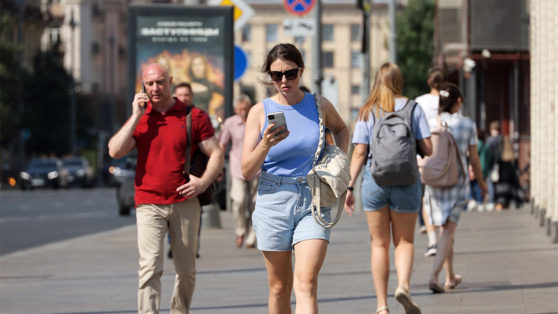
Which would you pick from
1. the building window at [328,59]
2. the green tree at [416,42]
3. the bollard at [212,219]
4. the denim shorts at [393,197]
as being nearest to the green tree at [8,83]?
the green tree at [416,42]

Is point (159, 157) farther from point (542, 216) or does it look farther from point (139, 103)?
point (542, 216)

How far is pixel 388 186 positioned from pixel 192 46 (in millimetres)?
8298

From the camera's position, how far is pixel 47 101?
6869cm

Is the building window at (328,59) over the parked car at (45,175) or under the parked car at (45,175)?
over

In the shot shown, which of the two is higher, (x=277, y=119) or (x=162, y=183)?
(x=277, y=119)

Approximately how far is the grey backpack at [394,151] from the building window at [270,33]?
434 feet

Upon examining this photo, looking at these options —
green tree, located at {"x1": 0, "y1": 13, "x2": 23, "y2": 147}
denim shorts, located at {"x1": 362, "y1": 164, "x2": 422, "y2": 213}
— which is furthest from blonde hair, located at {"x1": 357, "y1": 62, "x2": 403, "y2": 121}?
green tree, located at {"x1": 0, "y1": 13, "x2": 23, "y2": 147}

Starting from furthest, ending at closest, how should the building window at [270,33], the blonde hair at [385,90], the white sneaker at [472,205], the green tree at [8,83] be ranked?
the building window at [270,33]
the green tree at [8,83]
the white sneaker at [472,205]
the blonde hair at [385,90]

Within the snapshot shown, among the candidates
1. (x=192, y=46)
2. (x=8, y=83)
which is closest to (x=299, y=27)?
(x=192, y=46)

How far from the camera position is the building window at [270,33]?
14038cm

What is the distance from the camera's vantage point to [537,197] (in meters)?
19.8

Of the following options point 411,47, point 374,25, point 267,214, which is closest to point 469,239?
point 267,214

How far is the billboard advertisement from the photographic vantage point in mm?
16516

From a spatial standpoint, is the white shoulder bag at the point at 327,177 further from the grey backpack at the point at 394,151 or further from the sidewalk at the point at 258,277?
the sidewalk at the point at 258,277
